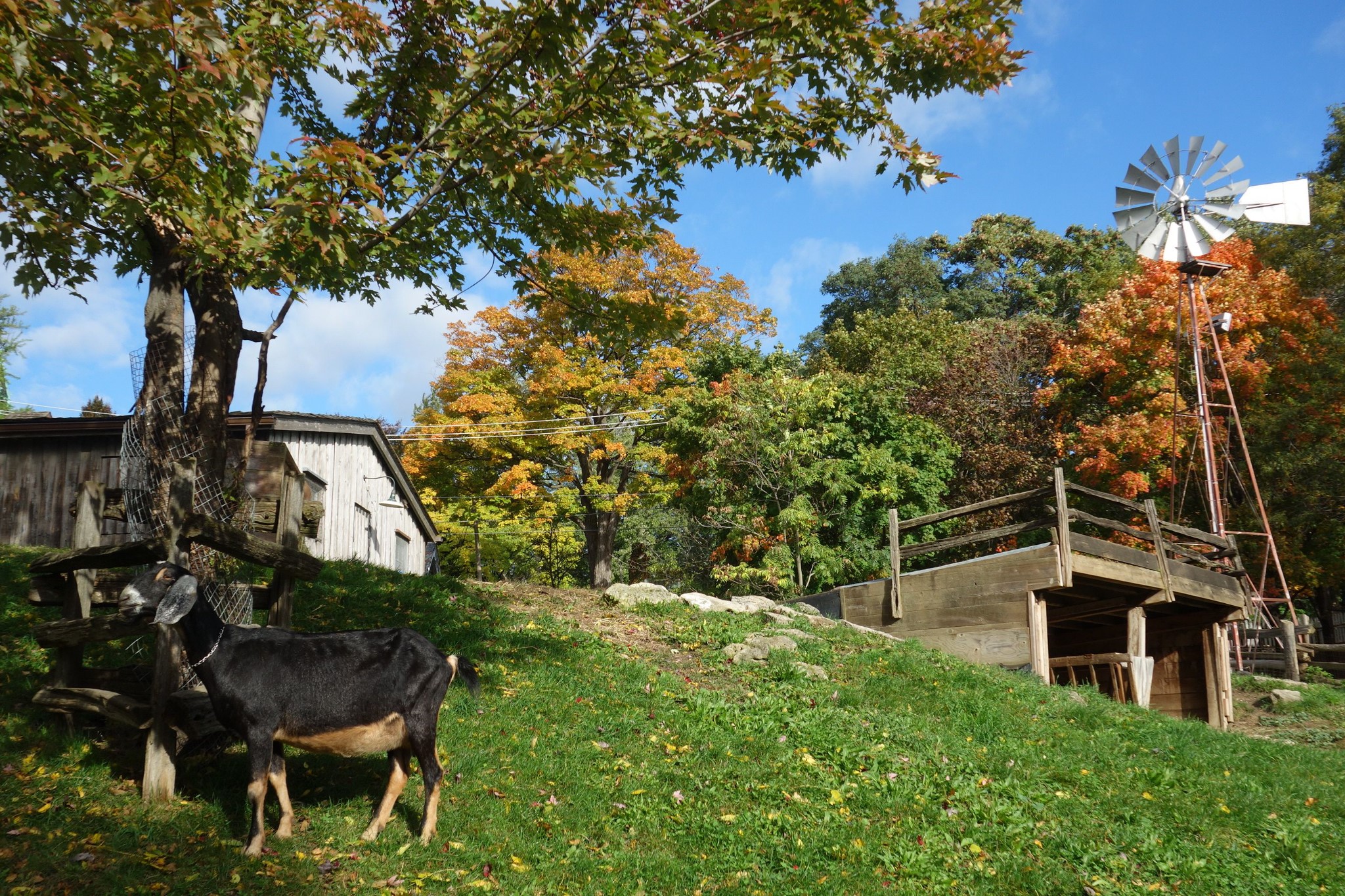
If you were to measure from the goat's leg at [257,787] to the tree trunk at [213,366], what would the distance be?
13.1ft

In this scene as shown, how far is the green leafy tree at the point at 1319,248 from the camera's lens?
25578mm

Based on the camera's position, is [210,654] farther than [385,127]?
No

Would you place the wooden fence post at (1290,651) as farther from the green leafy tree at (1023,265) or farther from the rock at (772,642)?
the green leafy tree at (1023,265)

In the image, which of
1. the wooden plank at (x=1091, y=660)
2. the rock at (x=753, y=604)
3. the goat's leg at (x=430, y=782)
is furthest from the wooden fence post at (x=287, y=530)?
the wooden plank at (x=1091, y=660)

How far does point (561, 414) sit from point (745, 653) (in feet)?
62.6

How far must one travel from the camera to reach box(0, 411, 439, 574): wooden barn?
17.8 metres

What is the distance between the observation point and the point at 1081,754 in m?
9.65

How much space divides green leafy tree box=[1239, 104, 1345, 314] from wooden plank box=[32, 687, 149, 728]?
1207 inches

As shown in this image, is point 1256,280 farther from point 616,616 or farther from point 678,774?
point 678,774

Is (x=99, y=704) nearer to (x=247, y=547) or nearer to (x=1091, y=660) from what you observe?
(x=247, y=547)

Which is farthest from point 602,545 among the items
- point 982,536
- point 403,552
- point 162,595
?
point 162,595

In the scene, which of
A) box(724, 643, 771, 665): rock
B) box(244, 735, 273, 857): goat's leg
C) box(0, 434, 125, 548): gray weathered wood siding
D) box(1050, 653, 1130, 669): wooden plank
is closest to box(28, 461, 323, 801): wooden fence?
box(244, 735, 273, 857): goat's leg

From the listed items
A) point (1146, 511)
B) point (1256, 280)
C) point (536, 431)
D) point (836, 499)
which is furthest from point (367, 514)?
point (1256, 280)

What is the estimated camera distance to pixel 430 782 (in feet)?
20.5
